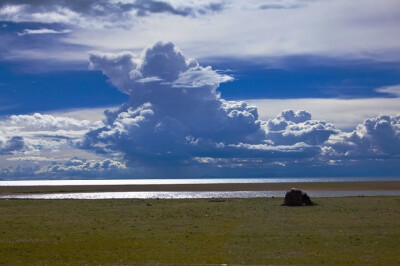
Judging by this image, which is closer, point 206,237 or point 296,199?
point 206,237

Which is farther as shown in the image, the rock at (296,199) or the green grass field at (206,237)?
the rock at (296,199)

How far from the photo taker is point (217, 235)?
3759 cm

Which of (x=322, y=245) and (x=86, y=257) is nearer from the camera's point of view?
(x=86, y=257)

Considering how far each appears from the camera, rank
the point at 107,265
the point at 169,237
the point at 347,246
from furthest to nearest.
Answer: the point at 169,237, the point at 347,246, the point at 107,265

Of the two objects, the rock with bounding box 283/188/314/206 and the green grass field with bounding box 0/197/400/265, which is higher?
the rock with bounding box 283/188/314/206

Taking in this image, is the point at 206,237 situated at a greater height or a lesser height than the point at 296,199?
lesser

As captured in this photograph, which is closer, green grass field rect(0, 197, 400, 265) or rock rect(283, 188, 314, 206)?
green grass field rect(0, 197, 400, 265)

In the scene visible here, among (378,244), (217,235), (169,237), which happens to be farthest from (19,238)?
(378,244)

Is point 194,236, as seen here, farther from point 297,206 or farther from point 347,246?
point 297,206

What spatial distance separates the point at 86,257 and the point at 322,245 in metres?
16.7

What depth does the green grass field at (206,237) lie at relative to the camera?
93.1 ft

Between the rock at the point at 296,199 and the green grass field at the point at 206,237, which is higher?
the rock at the point at 296,199

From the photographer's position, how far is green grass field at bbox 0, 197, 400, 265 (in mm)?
28391

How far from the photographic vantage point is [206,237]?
36.6 m
